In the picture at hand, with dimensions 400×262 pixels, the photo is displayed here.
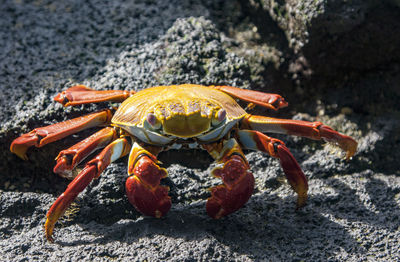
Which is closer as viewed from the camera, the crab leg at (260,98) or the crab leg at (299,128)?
the crab leg at (299,128)

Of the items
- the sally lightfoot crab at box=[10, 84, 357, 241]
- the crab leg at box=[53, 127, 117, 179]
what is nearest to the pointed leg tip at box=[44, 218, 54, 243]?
the sally lightfoot crab at box=[10, 84, 357, 241]

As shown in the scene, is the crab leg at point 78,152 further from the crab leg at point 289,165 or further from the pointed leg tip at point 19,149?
the crab leg at point 289,165

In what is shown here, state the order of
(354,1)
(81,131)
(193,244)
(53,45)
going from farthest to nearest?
(53,45) → (354,1) → (81,131) → (193,244)

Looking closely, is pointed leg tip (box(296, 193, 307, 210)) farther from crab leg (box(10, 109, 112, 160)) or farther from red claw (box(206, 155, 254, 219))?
crab leg (box(10, 109, 112, 160))

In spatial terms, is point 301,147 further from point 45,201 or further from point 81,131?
point 45,201

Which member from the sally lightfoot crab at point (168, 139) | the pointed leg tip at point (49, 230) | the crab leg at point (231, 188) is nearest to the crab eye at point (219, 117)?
the sally lightfoot crab at point (168, 139)

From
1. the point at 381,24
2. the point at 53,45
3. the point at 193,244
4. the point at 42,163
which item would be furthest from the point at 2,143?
the point at 381,24
